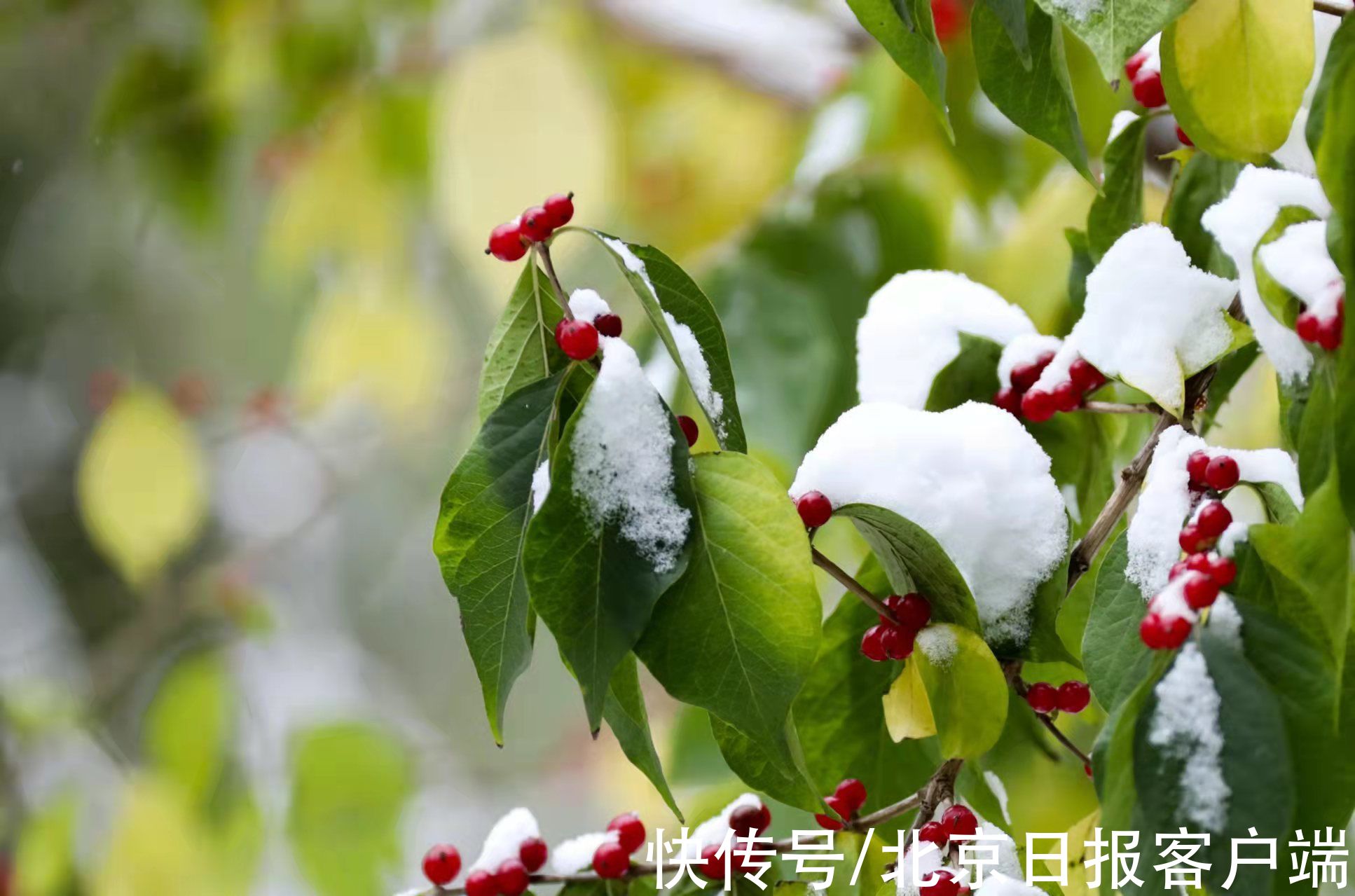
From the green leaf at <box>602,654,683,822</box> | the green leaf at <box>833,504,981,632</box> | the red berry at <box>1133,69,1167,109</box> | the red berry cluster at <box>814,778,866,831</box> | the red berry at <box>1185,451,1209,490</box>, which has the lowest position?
the red berry cluster at <box>814,778,866,831</box>

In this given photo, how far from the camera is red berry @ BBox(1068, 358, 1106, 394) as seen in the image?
283mm

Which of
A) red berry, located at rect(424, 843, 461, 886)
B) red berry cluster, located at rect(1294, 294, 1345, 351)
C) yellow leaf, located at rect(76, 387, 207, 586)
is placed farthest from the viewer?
yellow leaf, located at rect(76, 387, 207, 586)

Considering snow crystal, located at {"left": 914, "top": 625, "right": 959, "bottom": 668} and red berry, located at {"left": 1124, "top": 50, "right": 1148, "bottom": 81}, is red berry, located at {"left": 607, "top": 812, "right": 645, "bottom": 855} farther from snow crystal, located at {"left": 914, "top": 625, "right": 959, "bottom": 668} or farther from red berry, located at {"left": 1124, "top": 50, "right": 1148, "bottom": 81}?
red berry, located at {"left": 1124, "top": 50, "right": 1148, "bottom": 81}

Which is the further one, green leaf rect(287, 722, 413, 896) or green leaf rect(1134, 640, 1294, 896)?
green leaf rect(287, 722, 413, 896)

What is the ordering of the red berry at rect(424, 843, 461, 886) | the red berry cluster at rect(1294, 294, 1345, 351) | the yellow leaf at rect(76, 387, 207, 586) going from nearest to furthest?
the red berry cluster at rect(1294, 294, 1345, 351) < the red berry at rect(424, 843, 461, 886) < the yellow leaf at rect(76, 387, 207, 586)

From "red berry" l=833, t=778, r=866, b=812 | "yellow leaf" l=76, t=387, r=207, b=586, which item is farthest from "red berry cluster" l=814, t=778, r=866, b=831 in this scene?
"yellow leaf" l=76, t=387, r=207, b=586

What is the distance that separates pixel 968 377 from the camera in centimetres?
33

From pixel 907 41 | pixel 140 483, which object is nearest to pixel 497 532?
pixel 907 41

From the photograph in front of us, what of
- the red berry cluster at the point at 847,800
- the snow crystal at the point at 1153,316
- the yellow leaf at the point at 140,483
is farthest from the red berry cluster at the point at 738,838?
the yellow leaf at the point at 140,483

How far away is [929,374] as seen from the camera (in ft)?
1.08

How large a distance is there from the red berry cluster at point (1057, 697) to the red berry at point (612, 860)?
0.30ft

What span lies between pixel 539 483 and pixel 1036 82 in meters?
0.12

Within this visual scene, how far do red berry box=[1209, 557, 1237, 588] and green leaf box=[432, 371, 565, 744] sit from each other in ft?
0.37

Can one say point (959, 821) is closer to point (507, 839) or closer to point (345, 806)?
point (507, 839)
